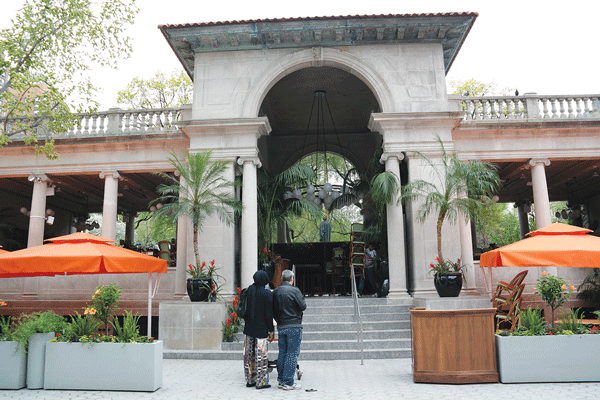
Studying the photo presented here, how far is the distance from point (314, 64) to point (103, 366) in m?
10.0

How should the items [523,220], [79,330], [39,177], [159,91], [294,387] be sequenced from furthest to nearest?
[159,91] → [523,220] → [39,177] → [79,330] → [294,387]

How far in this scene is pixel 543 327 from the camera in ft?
24.1

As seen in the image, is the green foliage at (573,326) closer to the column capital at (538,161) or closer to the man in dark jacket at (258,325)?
the man in dark jacket at (258,325)

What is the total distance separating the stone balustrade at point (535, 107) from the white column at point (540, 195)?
1401 millimetres

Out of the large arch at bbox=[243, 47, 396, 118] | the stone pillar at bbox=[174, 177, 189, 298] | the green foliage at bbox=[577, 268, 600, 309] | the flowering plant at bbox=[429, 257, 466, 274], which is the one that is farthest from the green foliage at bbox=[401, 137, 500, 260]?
the stone pillar at bbox=[174, 177, 189, 298]

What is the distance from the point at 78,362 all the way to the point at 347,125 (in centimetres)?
1573

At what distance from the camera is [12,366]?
276 inches

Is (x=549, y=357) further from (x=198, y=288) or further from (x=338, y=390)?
(x=198, y=288)

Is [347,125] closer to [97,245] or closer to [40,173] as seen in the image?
[40,173]

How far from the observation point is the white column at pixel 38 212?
14.5 m

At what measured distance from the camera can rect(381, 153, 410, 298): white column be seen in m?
12.3

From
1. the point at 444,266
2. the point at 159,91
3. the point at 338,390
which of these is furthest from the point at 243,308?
the point at 159,91

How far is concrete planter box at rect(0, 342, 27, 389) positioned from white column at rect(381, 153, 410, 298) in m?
8.29

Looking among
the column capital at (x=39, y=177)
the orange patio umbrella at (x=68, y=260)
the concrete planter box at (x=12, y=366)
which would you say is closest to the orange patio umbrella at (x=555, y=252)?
the orange patio umbrella at (x=68, y=260)
